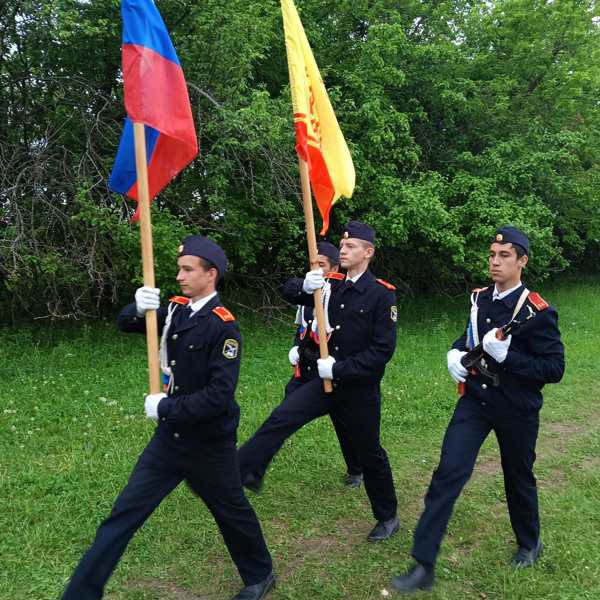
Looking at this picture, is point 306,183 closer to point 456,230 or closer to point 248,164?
point 248,164

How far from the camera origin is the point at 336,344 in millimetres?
4484

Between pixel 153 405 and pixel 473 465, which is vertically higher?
pixel 153 405

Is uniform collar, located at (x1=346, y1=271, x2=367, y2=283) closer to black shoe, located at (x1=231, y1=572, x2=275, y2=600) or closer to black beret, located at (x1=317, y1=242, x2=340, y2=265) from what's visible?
black beret, located at (x1=317, y1=242, x2=340, y2=265)

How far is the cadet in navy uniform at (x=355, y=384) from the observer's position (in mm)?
4254

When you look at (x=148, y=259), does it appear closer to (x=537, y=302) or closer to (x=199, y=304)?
(x=199, y=304)

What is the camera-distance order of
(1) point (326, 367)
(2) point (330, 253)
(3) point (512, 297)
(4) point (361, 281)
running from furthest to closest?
(2) point (330, 253), (4) point (361, 281), (1) point (326, 367), (3) point (512, 297)

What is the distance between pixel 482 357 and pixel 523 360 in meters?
0.30

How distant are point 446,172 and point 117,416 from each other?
961cm

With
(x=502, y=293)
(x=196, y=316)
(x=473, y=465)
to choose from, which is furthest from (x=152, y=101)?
(x=473, y=465)

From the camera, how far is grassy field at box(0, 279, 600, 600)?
12.7ft

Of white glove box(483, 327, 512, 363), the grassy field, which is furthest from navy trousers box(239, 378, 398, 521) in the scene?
white glove box(483, 327, 512, 363)

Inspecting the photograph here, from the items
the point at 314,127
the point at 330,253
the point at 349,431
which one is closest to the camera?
the point at 349,431

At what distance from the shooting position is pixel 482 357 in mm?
3930

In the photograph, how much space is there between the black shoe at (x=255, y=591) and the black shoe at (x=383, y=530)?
0.96m
